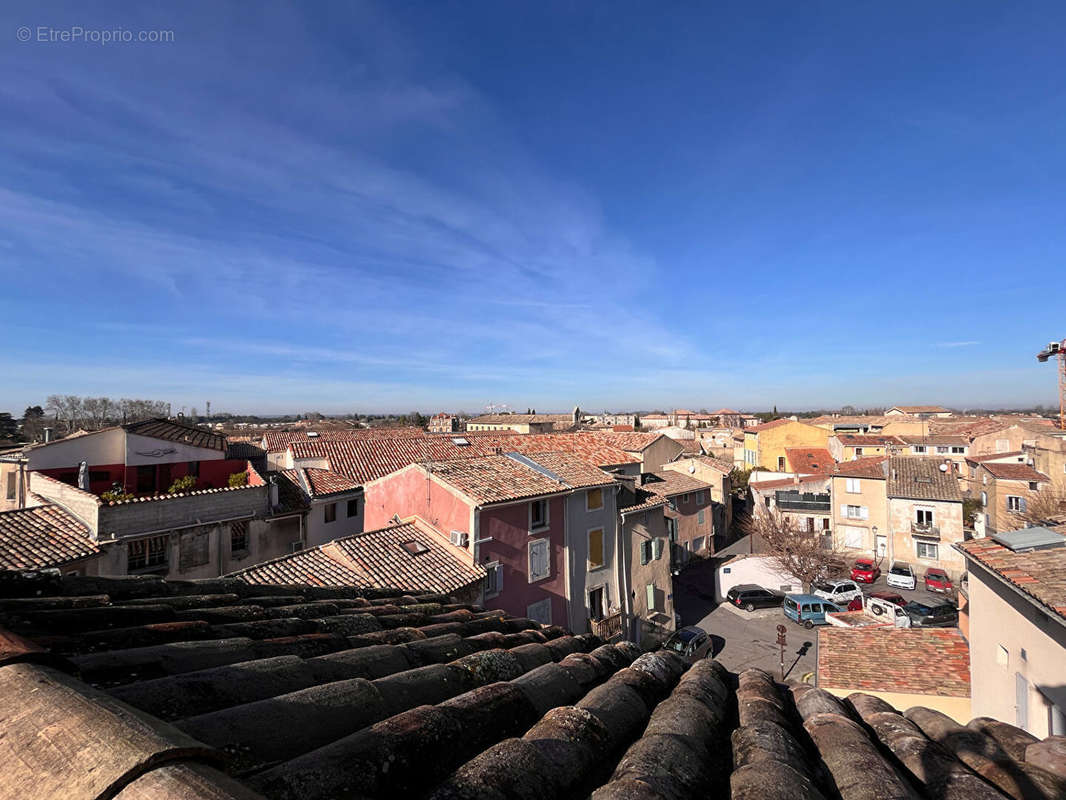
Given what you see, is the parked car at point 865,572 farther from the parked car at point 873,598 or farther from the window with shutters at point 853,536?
the parked car at point 873,598

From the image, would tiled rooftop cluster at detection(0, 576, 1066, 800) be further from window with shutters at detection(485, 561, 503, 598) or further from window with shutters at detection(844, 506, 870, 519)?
window with shutters at detection(844, 506, 870, 519)

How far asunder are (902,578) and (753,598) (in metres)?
10.2

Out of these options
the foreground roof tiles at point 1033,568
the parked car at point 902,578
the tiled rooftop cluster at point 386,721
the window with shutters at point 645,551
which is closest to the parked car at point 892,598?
the parked car at point 902,578

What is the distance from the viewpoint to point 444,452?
31109 mm

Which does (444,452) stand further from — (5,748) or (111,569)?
(5,748)

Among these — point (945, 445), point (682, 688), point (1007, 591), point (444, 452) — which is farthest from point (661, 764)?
point (945, 445)

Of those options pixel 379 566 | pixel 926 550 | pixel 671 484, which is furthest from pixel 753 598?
pixel 379 566

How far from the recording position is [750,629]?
2480 centimetres

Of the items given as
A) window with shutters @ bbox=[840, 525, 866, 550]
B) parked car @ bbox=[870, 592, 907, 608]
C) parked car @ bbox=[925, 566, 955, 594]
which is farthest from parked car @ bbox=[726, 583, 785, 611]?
window with shutters @ bbox=[840, 525, 866, 550]

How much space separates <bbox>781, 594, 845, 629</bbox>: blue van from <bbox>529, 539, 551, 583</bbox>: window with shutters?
14.9 meters

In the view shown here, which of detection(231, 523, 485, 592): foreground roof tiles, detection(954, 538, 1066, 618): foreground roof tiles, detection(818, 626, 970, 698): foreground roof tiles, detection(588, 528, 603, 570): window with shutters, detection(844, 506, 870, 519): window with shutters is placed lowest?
detection(844, 506, 870, 519): window with shutters

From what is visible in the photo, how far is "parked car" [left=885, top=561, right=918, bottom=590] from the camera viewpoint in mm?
29891

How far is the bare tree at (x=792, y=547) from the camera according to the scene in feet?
93.9

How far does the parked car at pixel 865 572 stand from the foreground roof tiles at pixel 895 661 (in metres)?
18.8
